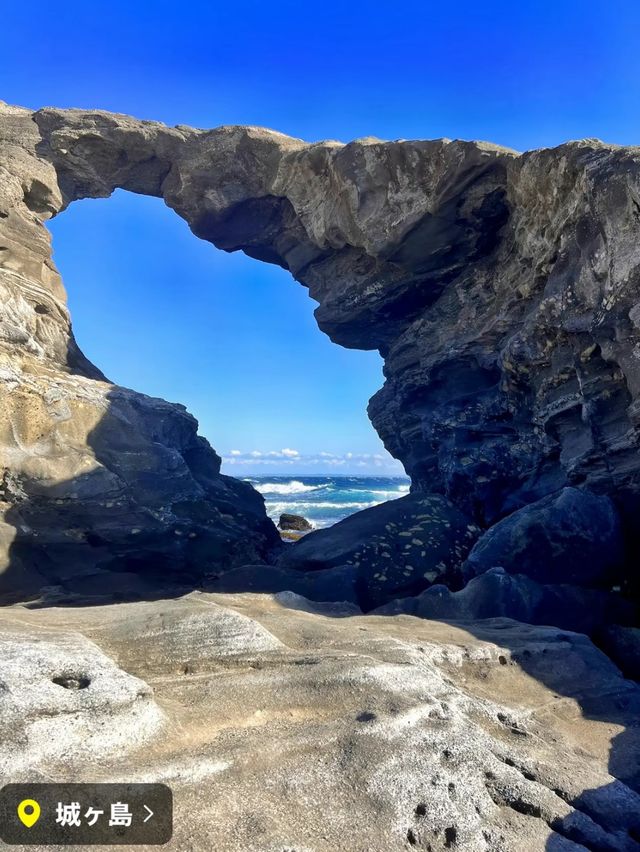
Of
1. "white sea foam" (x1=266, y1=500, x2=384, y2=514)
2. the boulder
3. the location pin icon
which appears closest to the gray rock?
the location pin icon

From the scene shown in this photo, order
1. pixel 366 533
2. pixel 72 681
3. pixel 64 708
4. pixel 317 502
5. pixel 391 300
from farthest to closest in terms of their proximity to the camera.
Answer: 1. pixel 317 502
2. pixel 391 300
3. pixel 366 533
4. pixel 72 681
5. pixel 64 708

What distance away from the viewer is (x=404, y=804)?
372 cm

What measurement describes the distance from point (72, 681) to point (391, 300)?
17.8 m

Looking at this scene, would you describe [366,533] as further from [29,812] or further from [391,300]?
[29,812]

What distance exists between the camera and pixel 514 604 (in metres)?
9.03

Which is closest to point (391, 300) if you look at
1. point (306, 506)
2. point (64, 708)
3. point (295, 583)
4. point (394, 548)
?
point (394, 548)

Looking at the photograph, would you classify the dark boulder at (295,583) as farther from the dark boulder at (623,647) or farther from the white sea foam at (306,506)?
the white sea foam at (306,506)

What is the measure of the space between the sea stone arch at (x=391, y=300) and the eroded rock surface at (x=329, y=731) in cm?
695

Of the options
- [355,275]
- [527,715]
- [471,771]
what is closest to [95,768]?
[471,771]

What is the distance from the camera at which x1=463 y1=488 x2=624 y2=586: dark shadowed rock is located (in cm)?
1038

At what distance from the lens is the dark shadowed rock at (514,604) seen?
8.91 m

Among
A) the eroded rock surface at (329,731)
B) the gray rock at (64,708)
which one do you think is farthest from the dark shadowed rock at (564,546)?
the gray rock at (64,708)

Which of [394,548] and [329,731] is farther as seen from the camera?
[394,548]

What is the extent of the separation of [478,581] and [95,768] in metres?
7.39
